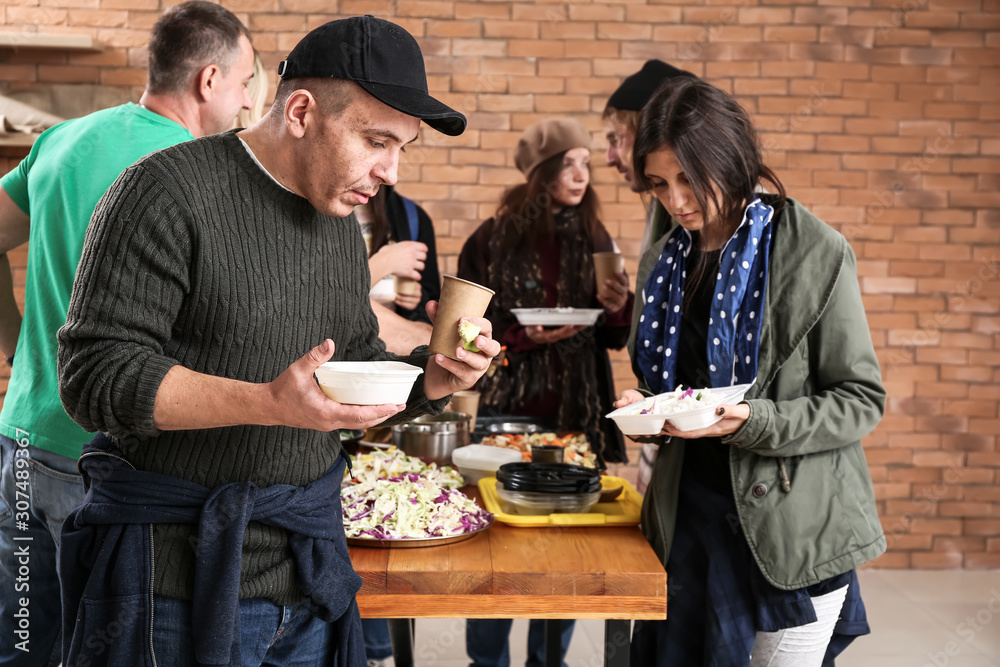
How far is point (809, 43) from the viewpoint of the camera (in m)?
4.54

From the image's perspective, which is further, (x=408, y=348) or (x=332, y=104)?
(x=408, y=348)

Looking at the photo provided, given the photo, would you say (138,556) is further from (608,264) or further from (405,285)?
(608,264)

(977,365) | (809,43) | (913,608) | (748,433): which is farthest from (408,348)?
(977,365)

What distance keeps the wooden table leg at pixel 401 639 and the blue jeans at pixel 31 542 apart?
0.81m

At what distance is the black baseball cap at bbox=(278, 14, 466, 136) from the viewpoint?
126 centimetres

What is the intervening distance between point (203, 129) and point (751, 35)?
11.1ft

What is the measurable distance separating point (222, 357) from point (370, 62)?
0.50 meters

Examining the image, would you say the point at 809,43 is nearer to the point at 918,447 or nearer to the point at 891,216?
the point at 891,216

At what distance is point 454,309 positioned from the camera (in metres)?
1.40

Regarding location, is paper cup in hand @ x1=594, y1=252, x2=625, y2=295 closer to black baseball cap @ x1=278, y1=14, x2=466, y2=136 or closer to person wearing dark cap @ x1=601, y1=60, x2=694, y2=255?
person wearing dark cap @ x1=601, y1=60, x2=694, y2=255

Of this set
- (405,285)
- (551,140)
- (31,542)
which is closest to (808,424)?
(405,285)

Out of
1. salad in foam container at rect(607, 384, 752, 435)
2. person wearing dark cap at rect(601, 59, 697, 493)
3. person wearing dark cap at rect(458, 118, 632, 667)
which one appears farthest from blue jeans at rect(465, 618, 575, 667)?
salad in foam container at rect(607, 384, 752, 435)

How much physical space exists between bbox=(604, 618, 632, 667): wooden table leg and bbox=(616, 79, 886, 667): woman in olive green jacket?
0.21m

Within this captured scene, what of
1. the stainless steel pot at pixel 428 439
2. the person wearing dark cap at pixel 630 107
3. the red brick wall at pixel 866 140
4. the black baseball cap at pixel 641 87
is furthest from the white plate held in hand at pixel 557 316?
the red brick wall at pixel 866 140
